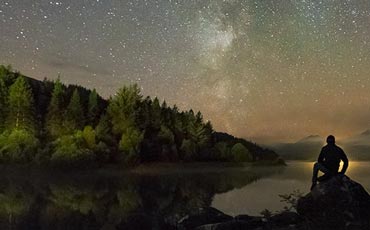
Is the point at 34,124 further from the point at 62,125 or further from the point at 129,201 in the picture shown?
the point at 129,201

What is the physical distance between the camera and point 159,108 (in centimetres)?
13150

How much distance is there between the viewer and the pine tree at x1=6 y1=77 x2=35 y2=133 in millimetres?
100688

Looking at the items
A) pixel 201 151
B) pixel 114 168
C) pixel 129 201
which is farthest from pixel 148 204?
pixel 201 151

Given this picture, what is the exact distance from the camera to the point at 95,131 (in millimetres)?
102438

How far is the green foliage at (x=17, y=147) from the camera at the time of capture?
3174 inches

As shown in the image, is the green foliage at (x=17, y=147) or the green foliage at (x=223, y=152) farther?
the green foliage at (x=223, y=152)

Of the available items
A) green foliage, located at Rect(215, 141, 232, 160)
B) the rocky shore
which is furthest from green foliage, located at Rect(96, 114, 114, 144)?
the rocky shore

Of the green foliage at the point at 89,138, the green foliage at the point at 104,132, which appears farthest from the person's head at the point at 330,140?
the green foliage at the point at 104,132

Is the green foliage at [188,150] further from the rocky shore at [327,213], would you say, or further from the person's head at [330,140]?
the person's head at [330,140]

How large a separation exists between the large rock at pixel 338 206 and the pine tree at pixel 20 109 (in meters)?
93.1

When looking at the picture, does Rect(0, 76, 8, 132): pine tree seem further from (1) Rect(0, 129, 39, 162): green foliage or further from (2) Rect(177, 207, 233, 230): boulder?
(2) Rect(177, 207, 233, 230): boulder

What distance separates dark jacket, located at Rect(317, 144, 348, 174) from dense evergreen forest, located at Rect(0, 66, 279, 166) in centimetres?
7095

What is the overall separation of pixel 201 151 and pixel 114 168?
128 ft

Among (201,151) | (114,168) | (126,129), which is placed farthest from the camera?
(201,151)
